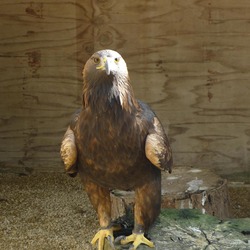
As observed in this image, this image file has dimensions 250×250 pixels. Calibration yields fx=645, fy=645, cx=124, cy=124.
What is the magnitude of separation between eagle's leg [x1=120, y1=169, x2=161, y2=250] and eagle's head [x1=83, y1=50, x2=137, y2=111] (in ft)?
1.29

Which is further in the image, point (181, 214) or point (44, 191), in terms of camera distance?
point (44, 191)

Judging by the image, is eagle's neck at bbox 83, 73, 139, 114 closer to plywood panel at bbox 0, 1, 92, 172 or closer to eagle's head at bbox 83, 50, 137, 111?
eagle's head at bbox 83, 50, 137, 111

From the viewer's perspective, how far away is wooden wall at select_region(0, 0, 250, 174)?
4.86m

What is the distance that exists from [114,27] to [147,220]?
2326 mm

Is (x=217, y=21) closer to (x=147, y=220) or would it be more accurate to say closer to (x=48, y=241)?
(x=48, y=241)

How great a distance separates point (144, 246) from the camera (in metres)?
2.88

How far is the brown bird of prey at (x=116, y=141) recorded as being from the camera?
2.64 metres

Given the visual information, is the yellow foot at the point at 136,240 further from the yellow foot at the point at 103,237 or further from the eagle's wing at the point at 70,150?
the eagle's wing at the point at 70,150

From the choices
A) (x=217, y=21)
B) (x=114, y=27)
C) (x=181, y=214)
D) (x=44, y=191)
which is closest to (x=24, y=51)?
(x=114, y=27)

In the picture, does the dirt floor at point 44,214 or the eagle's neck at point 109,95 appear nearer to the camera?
the eagle's neck at point 109,95

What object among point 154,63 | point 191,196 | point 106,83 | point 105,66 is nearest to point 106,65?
point 105,66

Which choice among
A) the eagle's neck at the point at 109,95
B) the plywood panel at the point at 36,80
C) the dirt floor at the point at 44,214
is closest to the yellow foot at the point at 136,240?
the eagle's neck at the point at 109,95

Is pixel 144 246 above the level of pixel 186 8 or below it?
below

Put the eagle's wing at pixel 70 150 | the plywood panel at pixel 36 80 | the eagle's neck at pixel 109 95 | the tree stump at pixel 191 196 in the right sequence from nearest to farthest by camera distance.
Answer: the eagle's neck at pixel 109 95
the eagle's wing at pixel 70 150
the tree stump at pixel 191 196
the plywood panel at pixel 36 80
